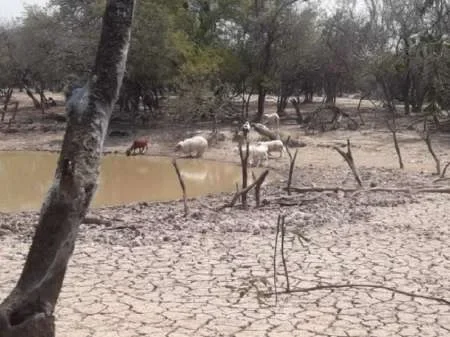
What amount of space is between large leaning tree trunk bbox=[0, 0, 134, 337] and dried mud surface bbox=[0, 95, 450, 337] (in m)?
1.02

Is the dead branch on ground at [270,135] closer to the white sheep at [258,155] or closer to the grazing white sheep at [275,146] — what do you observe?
the grazing white sheep at [275,146]

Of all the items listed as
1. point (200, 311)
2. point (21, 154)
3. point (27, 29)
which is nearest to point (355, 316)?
point (200, 311)

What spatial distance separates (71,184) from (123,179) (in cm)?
1702

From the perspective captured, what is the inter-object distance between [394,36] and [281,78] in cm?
686

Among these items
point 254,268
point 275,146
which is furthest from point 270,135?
point 254,268

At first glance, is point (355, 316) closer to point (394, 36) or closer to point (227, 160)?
point (227, 160)

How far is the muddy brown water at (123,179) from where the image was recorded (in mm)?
17562

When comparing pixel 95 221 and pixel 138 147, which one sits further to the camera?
A: pixel 138 147

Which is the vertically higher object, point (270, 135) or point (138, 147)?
point (270, 135)

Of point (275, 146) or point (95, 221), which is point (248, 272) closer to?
point (95, 221)

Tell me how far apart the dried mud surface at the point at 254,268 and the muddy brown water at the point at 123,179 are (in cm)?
411

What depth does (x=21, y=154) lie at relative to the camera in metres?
26.7

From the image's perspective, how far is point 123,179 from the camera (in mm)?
20703

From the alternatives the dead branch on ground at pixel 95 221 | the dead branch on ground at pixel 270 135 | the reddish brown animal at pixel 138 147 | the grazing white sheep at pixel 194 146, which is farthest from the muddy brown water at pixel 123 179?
the dead branch on ground at pixel 95 221
